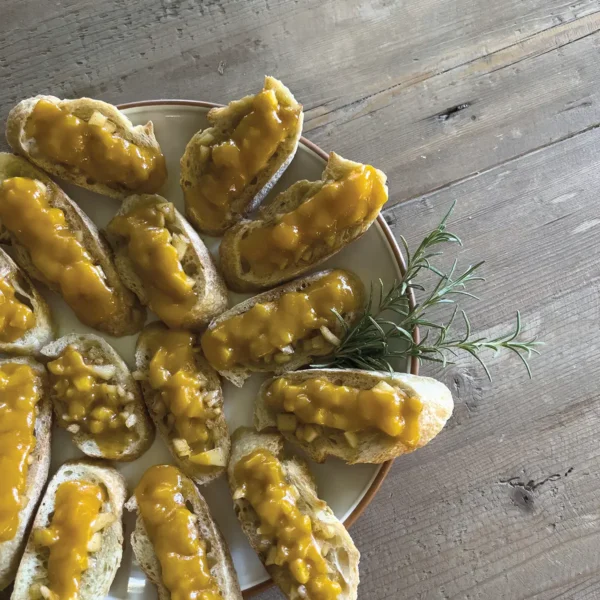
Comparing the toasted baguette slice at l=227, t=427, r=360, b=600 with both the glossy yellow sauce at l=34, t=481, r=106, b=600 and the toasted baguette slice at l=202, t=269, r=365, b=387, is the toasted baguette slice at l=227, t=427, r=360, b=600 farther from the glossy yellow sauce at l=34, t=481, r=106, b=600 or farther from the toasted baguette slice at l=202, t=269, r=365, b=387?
the glossy yellow sauce at l=34, t=481, r=106, b=600

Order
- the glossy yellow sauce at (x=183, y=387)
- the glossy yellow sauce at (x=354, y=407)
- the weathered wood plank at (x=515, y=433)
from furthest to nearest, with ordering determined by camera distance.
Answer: the weathered wood plank at (x=515, y=433)
the glossy yellow sauce at (x=183, y=387)
the glossy yellow sauce at (x=354, y=407)

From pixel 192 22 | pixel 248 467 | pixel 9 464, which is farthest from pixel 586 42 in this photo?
pixel 9 464

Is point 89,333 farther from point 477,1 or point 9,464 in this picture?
point 477,1

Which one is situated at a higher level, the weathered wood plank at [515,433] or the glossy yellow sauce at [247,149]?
the glossy yellow sauce at [247,149]

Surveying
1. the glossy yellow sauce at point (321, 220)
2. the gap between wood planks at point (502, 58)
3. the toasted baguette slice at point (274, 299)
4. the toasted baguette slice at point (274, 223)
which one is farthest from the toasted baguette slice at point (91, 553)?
the gap between wood planks at point (502, 58)

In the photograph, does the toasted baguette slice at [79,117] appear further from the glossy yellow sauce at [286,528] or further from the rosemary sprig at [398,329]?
the glossy yellow sauce at [286,528]

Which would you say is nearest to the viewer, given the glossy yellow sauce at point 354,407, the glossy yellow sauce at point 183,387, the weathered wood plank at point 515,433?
the glossy yellow sauce at point 354,407

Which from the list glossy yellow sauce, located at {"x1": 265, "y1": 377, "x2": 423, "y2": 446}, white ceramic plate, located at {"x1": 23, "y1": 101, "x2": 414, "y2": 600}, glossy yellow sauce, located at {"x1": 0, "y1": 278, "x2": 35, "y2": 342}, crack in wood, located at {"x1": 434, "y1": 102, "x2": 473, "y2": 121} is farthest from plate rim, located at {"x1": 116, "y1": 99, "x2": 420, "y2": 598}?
glossy yellow sauce, located at {"x1": 0, "y1": 278, "x2": 35, "y2": 342}
